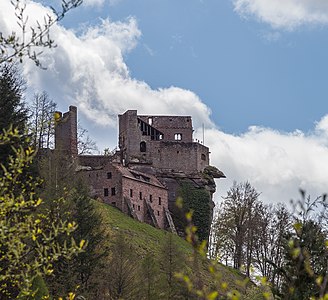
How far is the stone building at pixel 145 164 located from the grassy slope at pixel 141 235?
2.89 m

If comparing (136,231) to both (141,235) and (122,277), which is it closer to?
(141,235)

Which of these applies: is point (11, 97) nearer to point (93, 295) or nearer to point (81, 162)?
point (93, 295)

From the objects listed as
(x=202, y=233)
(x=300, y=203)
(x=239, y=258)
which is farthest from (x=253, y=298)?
(x=300, y=203)

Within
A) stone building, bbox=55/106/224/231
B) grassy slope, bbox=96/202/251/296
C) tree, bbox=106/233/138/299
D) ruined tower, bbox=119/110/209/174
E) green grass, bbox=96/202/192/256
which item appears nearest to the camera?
tree, bbox=106/233/138/299

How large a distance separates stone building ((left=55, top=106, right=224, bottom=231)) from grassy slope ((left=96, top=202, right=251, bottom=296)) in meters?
2.89

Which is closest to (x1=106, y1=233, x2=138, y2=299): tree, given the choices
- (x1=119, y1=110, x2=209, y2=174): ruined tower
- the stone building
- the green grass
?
the green grass

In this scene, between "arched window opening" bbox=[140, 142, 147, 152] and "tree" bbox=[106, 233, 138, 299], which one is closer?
"tree" bbox=[106, 233, 138, 299]

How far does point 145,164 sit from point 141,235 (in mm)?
16269

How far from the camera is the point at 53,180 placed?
42250mm

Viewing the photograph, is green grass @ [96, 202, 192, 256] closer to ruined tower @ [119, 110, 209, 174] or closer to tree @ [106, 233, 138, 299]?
ruined tower @ [119, 110, 209, 174]

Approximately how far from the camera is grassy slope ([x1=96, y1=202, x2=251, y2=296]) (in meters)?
62.7

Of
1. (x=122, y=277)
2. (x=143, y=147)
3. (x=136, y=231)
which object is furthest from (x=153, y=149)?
(x=122, y=277)

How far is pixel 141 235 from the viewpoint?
67500 millimetres

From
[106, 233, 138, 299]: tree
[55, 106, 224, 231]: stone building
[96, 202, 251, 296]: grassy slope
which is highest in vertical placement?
[55, 106, 224, 231]: stone building
